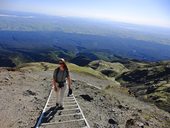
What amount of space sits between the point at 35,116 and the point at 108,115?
17.3 ft

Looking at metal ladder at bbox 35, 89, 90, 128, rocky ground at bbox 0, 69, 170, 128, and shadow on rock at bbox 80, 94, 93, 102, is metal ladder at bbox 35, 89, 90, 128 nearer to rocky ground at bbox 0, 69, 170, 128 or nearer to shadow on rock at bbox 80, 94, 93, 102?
rocky ground at bbox 0, 69, 170, 128

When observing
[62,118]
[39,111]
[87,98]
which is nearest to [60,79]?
[39,111]

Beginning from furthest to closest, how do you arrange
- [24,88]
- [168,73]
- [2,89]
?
[168,73], [24,88], [2,89]

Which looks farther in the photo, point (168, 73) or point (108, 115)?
point (168, 73)

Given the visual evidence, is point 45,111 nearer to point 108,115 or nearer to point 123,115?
point 108,115

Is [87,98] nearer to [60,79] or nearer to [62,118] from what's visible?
[60,79]

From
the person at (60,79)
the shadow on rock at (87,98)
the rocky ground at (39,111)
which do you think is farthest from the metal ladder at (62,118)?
the shadow on rock at (87,98)

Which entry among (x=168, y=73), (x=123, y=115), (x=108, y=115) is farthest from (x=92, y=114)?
(x=168, y=73)

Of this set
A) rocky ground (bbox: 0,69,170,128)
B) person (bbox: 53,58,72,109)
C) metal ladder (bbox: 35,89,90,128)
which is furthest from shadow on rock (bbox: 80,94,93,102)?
person (bbox: 53,58,72,109)

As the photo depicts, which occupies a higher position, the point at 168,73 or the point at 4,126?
the point at 4,126

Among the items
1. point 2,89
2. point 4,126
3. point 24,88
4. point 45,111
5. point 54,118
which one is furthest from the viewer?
point 24,88

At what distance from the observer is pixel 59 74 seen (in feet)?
63.2

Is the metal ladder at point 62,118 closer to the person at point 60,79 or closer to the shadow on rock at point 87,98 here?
the person at point 60,79

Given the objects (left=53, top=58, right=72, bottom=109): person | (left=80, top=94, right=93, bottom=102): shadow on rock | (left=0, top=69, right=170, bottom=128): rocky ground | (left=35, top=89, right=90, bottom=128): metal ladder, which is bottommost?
(left=80, top=94, right=93, bottom=102): shadow on rock
